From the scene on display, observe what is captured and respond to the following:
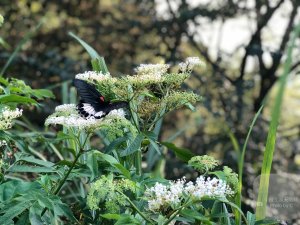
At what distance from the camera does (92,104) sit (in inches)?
47.1

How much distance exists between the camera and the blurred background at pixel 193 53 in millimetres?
3562

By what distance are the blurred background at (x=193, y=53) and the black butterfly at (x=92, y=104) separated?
165cm

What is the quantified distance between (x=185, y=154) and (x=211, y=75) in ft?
8.36

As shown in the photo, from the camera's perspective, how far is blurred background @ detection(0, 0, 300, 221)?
3.56 meters

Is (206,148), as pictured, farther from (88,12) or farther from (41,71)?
(88,12)

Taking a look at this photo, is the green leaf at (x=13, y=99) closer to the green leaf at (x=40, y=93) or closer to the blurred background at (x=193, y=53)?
the green leaf at (x=40, y=93)

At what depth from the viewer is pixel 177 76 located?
1.22m

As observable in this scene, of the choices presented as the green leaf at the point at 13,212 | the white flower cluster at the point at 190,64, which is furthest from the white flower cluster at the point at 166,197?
the white flower cluster at the point at 190,64

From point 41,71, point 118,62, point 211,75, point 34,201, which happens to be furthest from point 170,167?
point 34,201

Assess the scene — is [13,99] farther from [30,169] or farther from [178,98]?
[178,98]

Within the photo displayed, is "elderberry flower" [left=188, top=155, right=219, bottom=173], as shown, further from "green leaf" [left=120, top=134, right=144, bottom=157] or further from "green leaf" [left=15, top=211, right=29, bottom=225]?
"green leaf" [left=15, top=211, right=29, bottom=225]

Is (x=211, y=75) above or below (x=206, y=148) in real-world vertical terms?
above

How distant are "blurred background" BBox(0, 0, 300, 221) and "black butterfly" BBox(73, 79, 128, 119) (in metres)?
1.65

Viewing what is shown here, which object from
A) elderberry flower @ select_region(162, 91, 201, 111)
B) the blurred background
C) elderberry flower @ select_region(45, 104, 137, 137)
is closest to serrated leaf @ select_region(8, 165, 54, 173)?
elderberry flower @ select_region(45, 104, 137, 137)
